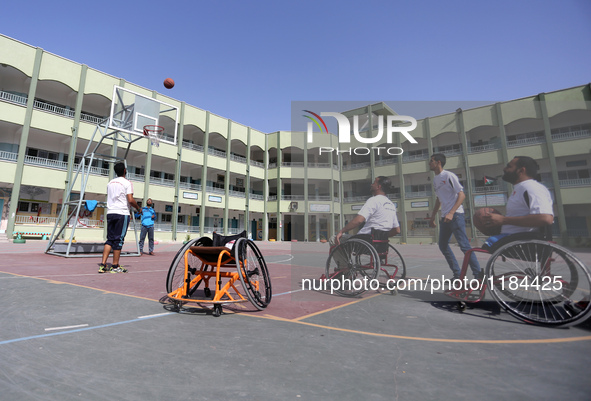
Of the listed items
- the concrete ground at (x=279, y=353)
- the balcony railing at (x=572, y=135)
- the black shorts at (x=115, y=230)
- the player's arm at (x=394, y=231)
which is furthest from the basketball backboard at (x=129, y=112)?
the balcony railing at (x=572, y=135)

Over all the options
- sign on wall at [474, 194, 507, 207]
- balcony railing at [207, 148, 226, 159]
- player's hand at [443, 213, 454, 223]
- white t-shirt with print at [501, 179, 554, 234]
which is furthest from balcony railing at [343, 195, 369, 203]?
balcony railing at [207, 148, 226, 159]

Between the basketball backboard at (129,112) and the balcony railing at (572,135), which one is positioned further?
the basketball backboard at (129,112)

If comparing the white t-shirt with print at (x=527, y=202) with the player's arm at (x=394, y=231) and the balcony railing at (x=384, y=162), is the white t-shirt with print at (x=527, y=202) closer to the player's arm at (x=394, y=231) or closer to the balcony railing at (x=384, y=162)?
the player's arm at (x=394, y=231)

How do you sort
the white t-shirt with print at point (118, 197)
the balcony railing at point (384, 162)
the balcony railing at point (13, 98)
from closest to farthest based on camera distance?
the balcony railing at point (384, 162)
the white t-shirt with print at point (118, 197)
the balcony railing at point (13, 98)

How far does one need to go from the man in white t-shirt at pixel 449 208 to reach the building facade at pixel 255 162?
0.12m

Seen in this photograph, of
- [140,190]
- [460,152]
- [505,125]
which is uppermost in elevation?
[140,190]

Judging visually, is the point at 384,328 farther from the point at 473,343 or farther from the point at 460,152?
the point at 460,152

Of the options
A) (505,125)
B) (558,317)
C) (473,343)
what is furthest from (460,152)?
(473,343)

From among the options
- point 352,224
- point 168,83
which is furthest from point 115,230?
point 168,83

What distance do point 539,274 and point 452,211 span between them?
129 centimetres

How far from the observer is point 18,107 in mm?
21797

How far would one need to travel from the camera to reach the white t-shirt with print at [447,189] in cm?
451

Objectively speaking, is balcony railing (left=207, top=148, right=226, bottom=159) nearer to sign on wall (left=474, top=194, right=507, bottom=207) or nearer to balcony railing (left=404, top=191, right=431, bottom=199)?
balcony railing (left=404, top=191, right=431, bottom=199)

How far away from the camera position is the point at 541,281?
349cm
